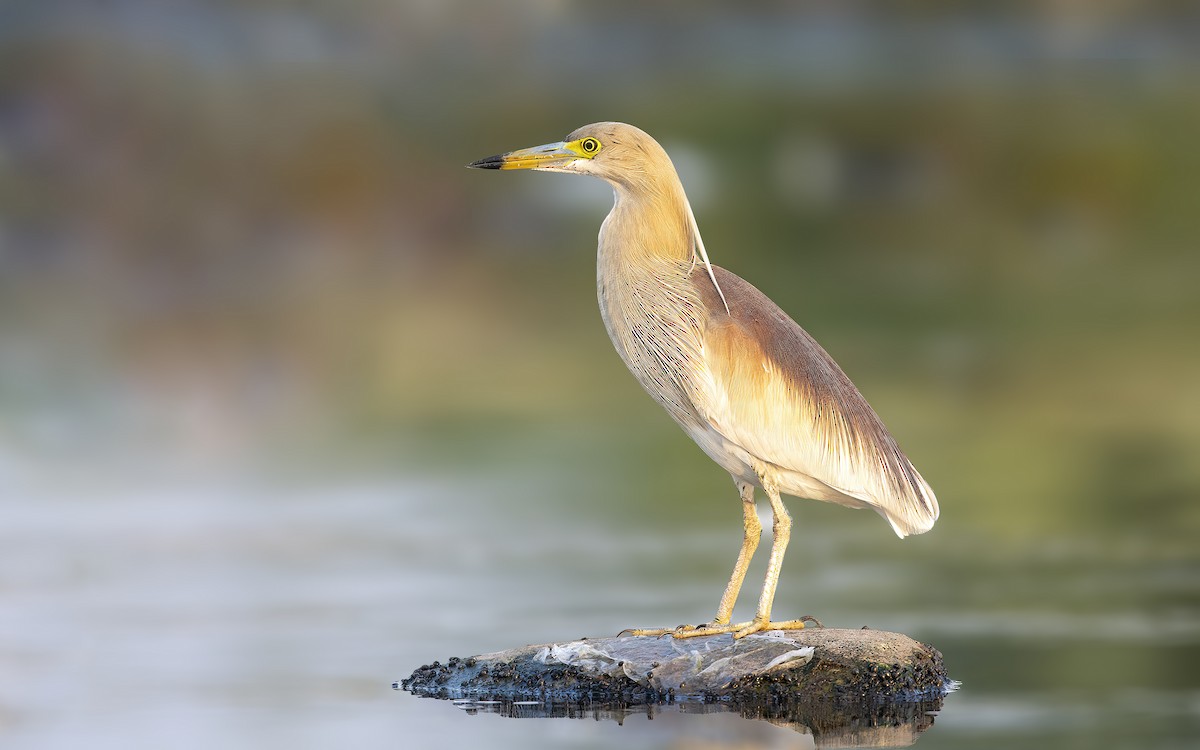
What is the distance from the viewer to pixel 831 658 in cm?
927

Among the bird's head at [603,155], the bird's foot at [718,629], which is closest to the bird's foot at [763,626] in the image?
the bird's foot at [718,629]

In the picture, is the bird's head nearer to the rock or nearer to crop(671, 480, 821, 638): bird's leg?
crop(671, 480, 821, 638): bird's leg

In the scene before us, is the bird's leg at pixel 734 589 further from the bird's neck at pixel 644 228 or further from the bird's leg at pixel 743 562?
the bird's neck at pixel 644 228

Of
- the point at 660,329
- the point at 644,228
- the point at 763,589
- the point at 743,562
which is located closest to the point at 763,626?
the point at 763,589

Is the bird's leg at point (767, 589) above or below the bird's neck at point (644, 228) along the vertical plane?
below

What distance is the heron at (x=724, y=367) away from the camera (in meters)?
9.40

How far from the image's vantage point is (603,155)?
378 inches

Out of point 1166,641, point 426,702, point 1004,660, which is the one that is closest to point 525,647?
point 426,702

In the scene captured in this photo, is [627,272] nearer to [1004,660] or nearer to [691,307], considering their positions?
[691,307]

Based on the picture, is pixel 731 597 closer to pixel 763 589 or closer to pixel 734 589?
pixel 734 589

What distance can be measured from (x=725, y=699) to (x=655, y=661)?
43 cm

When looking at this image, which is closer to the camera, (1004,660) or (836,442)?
(836,442)

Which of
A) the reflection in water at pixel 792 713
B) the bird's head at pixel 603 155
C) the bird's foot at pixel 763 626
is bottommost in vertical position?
the reflection in water at pixel 792 713

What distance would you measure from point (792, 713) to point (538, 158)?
10.5 ft
